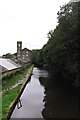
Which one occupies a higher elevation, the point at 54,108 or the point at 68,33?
the point at 68,33

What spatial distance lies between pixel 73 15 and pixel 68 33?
249cm

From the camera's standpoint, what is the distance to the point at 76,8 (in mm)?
32719

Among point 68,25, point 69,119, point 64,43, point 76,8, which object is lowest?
point 69,119

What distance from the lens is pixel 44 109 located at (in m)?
21.3

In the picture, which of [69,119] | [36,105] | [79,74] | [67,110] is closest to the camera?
[69,119]

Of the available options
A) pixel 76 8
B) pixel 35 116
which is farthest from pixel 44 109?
pixel 76 8

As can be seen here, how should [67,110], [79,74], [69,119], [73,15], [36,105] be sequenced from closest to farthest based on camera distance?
[69,119] < [67,110] < [36,105] < [73,15] < [79,74]

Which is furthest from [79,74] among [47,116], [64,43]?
[47,116]

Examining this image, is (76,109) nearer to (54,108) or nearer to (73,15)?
(54,108)

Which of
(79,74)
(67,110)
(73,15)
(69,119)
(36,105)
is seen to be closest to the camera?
(69,119)

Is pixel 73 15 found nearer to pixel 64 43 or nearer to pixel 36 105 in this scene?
pixel 64 43

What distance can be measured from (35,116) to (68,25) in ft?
57.3

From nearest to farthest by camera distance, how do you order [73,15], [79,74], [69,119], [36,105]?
[69,119], [36,105], [73,15], [79,74]

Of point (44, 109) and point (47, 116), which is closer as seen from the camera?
point (47, 116)
